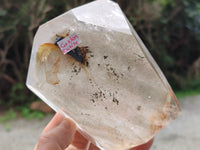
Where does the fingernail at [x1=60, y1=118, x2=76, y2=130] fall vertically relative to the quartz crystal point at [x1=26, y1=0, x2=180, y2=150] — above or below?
below

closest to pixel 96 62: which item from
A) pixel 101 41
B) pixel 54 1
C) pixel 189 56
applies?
pixel 101 41

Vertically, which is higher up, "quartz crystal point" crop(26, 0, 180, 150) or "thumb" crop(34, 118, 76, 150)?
"quartz crystal point" crop(26, 0, 180, 150)

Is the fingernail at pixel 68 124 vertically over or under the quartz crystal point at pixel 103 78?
under

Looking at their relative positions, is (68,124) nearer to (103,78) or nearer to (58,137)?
(58,137)

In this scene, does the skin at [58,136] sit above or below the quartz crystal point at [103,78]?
below

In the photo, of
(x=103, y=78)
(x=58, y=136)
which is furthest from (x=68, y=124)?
(x=103, y=78)
